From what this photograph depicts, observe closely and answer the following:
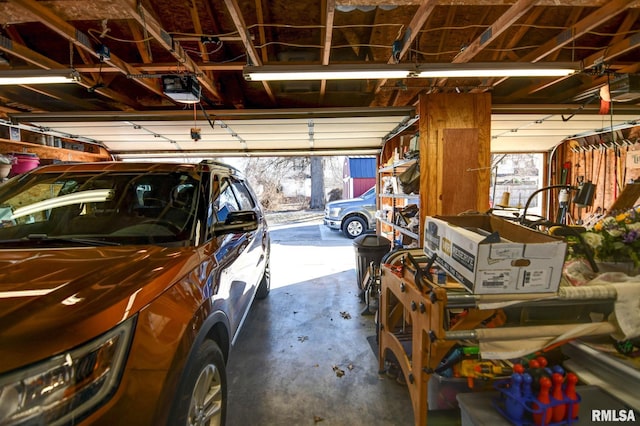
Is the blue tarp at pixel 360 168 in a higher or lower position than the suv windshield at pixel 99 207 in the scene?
higher

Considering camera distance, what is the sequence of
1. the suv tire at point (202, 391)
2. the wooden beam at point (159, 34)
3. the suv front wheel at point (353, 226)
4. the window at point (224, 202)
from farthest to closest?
the suv front wheel at point (353, 226), the wooden beam at point (159, 34), the window at point (224, 202), the suv tire at point (202, 391)

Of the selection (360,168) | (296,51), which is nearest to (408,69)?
(296,51)

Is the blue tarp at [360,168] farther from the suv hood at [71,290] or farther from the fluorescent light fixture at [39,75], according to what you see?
the suv hood at [71,290]

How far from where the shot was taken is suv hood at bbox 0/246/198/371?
920 mm

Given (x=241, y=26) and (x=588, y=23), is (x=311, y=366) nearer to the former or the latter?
(x=241, y=26)

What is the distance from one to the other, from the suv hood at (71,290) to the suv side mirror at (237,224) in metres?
0.43

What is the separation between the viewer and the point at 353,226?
31.3 feet

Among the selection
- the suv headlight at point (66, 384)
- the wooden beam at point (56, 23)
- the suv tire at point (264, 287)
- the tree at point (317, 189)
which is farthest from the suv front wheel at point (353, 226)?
the tree at point (317, 189)

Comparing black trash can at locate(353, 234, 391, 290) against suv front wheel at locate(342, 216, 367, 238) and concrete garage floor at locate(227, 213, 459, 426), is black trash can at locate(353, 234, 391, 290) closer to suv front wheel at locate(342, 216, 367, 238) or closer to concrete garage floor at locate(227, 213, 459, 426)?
concrete garage floor at locate(227, 213, 459, 426)

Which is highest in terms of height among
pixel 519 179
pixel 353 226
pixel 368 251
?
pixel 519 179

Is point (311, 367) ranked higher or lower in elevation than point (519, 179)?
lower

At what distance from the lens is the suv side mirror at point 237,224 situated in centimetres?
202

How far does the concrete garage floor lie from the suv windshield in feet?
4.81

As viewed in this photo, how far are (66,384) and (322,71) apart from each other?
289cm
